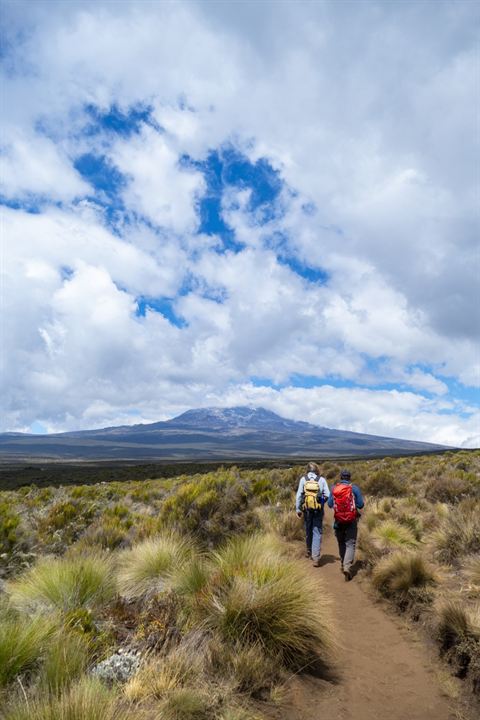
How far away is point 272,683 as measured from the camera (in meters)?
4.58

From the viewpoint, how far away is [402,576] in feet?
24.7

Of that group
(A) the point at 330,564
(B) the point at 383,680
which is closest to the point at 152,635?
(B) the point at 383,680

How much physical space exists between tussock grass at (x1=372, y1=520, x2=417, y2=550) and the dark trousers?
97 cm

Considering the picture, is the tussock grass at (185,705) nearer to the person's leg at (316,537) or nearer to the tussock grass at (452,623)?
the tussock grass at (452,623)

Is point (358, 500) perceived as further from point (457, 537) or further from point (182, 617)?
point (182, 617)

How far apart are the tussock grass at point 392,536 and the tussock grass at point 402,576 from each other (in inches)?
66.0

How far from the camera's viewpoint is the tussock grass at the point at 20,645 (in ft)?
12.8

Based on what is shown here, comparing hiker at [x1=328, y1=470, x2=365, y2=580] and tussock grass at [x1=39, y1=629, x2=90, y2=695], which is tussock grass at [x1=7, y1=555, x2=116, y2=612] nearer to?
tussock grass at [x1=39, y1=629, x2=90, y2=695]

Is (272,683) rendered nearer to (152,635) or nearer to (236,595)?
(236,595)

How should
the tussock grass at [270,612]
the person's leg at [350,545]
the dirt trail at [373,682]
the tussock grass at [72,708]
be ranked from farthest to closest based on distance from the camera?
the person's leg at [350,545] < the tussock grass at [270,612] < the dirt trail at [373,682] < the tussock grass at [72,708]

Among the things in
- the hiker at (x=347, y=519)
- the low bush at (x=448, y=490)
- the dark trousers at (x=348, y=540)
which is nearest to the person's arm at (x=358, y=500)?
the hiker at (x=347, y=519)

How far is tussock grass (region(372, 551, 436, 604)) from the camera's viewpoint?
7.41 m

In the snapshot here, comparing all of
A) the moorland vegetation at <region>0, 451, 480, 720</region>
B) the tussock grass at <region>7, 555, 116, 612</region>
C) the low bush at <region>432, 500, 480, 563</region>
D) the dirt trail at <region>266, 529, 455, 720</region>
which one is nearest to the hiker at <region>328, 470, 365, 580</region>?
the moorland vegetation at <region>0, 451, 480, 720</region>

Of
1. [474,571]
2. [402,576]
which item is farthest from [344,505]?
[474,571]
